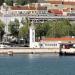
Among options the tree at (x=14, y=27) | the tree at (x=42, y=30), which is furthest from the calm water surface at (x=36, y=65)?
the tree at (x=14, y=27)

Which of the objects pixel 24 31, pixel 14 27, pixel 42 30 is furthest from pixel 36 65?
pixel 14 27

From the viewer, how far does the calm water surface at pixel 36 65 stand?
4741 centimetres

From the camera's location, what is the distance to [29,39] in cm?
7269

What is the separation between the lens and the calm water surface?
4741 centimetres

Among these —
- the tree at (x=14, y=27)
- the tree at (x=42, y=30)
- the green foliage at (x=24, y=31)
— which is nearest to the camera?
the green foliage at (x=24, y=31)

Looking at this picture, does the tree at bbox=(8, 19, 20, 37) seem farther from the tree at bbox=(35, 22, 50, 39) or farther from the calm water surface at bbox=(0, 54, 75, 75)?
the calm water surface at bbox=(0, 54, 75, 75)

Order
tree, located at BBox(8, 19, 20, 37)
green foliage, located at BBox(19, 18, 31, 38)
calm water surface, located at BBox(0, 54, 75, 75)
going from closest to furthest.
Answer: calm water surface, located at BBox(0, 54, 75, 75), green foliage, located at BBox(19, 18, 31, 38), tree, located at BBox(8, 19, 20, 37)

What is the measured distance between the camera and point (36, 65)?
53125mm

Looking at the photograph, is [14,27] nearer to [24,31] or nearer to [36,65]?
[24,31]

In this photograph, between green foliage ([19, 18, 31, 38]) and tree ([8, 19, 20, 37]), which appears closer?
green foliage ([19, 18, 31, 38])

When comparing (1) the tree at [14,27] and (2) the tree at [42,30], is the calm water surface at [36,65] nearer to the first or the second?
(2) the tree at [42,30]

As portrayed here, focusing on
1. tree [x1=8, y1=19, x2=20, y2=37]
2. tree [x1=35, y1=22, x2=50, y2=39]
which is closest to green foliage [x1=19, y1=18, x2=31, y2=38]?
tree [x1=8, y1=19, x2=20, y2=37]

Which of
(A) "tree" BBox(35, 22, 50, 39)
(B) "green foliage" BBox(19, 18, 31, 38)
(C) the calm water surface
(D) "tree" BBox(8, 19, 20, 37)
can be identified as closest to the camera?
(C) the calm water surface

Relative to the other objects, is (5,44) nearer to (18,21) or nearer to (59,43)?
(59,43)
